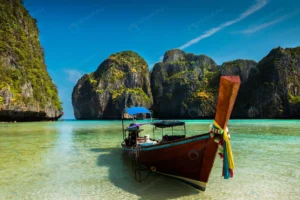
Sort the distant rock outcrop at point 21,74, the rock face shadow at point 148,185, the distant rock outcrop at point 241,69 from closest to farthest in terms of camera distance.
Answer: the rock face shadow at point 148,185
the distant rock outcrop at point 21,74
the distant rock outcrop at point 241,69

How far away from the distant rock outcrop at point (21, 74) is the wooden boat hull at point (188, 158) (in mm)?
43302

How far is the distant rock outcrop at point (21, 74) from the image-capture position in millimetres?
46688

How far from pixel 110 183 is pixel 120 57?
137779 millimetres

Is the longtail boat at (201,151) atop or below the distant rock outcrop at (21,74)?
below

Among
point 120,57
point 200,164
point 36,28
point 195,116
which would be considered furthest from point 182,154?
point 120,57

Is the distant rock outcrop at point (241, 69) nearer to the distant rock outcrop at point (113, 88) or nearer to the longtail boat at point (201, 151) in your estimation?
the distant rock outcrop at point (113, 88)

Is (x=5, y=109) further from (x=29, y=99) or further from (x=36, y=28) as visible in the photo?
(x=36, y=28)

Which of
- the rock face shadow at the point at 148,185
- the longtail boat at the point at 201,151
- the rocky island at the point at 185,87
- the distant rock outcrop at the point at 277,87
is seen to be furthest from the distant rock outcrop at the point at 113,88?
the longtail boat at the point at 201,151

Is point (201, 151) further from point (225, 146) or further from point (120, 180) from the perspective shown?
point (120, 180)

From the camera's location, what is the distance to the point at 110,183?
8344 millimetres

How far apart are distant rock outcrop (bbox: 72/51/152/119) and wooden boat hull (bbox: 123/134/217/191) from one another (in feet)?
352

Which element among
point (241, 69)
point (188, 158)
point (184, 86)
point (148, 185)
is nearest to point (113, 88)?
point (184, 86)

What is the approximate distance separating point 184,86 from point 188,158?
126881 millimetres

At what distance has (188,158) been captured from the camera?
23.5 feet
